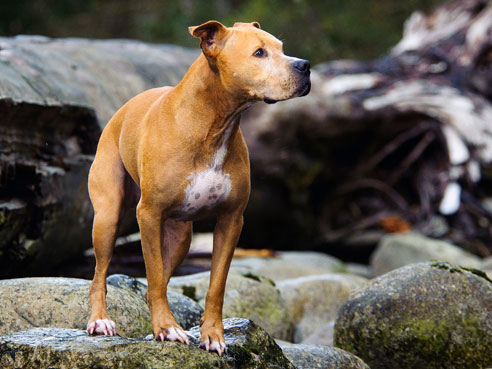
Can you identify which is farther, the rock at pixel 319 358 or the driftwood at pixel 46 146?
the driftwood at pixel 46 146

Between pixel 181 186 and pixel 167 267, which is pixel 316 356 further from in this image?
pixel 181 186

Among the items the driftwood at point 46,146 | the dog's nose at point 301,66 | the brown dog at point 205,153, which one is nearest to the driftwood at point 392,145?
the driftwood at point 46,146

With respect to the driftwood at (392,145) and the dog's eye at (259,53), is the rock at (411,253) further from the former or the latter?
the dog's eye at (259,53)

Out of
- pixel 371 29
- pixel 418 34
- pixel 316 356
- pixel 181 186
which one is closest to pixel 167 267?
pixel 181 186

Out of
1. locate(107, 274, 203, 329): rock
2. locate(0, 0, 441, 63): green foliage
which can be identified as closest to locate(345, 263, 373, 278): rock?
locate(107, 274, 203, 329): rock

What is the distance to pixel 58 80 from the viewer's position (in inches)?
268

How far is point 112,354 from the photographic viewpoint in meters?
3.25

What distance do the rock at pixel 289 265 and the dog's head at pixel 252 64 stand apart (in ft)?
14.2

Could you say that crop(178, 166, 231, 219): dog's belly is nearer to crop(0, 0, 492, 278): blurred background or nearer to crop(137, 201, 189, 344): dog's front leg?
crop(137, 201, 189, 344): dog's front leg

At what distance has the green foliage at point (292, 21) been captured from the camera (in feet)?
61.6

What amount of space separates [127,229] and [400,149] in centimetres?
584

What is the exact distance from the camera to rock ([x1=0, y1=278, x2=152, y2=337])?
4242 millimetres

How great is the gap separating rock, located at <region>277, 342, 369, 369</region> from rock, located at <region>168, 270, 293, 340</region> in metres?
1.45

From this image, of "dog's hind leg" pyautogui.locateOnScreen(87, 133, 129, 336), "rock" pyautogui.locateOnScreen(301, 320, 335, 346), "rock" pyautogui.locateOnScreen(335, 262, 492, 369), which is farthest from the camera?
"rock" pyautogui.locateOnScreen(301, 320, 335, 346)
